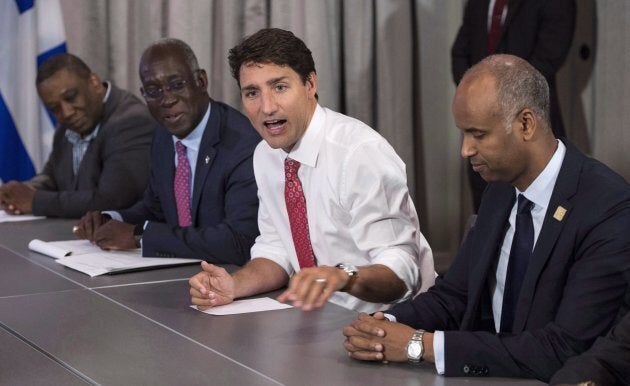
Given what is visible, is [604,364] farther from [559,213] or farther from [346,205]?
[346,205]

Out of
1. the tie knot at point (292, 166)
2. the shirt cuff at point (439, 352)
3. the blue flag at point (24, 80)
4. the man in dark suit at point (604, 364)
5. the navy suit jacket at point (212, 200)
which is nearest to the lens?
the man in dark suit at point (604, 364)

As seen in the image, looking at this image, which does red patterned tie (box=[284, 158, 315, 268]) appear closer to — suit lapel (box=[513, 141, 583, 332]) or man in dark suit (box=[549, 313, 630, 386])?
suit lapel (box=[513, 141, 583, 332])

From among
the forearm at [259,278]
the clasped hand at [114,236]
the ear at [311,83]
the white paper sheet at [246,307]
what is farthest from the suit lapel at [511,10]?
the white paper sheet at [246,307]

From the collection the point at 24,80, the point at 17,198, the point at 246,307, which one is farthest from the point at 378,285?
the point at 24,80

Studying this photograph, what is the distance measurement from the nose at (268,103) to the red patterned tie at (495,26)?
2.37m

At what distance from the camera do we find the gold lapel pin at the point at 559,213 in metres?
2.15

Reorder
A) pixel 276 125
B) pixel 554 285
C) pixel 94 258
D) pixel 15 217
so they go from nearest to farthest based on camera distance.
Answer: pixel 554 285 → pixel 276 125 → pixel 94 258 → pixel 15 217

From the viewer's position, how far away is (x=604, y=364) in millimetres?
1878

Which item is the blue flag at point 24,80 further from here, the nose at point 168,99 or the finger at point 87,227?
the finger at point 87,227

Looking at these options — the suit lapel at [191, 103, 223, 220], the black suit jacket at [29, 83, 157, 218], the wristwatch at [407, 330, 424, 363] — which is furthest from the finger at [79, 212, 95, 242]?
the wristwatch at [407, 330, 424, 363]

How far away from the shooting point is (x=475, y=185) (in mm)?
5195

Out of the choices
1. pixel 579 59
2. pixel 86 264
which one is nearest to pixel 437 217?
pixel 579 59

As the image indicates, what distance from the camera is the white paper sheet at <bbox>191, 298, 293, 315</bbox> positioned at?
8.29ft

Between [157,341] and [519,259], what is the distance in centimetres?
82
